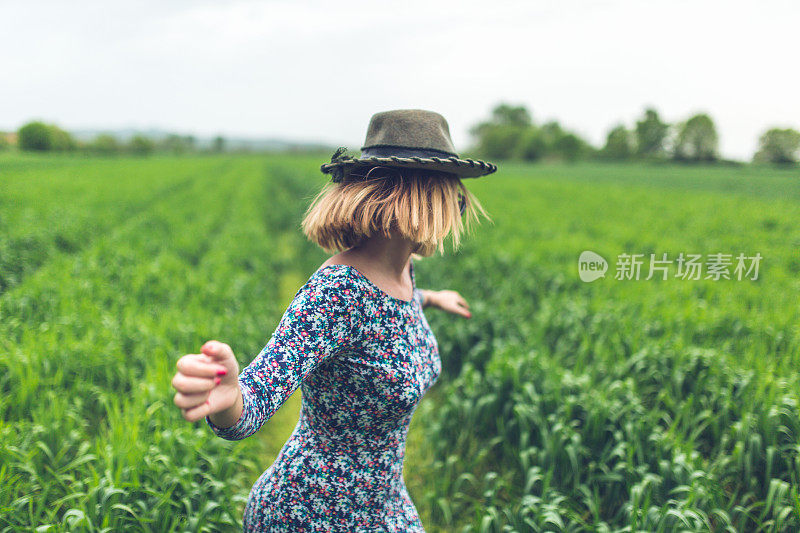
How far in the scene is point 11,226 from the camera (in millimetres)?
7715

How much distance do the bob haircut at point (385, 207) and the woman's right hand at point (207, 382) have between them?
0.60m

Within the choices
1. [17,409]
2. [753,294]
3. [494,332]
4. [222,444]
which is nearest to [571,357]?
[494,332]

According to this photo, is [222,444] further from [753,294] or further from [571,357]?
[753,294]

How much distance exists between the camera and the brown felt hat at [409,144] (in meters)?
1.49

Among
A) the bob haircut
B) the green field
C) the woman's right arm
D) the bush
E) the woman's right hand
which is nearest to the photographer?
the woman's right hand

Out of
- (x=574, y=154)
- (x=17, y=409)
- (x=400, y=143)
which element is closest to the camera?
(x=400, y=143)

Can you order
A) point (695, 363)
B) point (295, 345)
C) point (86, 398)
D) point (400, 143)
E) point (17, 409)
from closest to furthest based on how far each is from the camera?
point (295, 345) → point (400, 143) → point (17, 409) → point (86, 398) → point (695, 363)

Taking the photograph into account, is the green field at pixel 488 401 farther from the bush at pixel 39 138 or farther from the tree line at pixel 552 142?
the bush at pixel 39 138

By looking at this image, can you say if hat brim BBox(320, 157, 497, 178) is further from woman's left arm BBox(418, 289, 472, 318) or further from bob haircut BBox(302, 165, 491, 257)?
woman's left arm BBox(418, 289, 472, 318)

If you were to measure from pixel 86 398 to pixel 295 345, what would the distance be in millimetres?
2959

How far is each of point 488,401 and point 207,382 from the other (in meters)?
3.02

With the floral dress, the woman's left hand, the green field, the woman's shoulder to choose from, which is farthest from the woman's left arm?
the green field

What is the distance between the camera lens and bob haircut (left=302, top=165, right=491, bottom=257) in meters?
1.41

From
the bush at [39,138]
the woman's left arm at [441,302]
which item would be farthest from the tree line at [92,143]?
the woman's left arm at [441,302]
